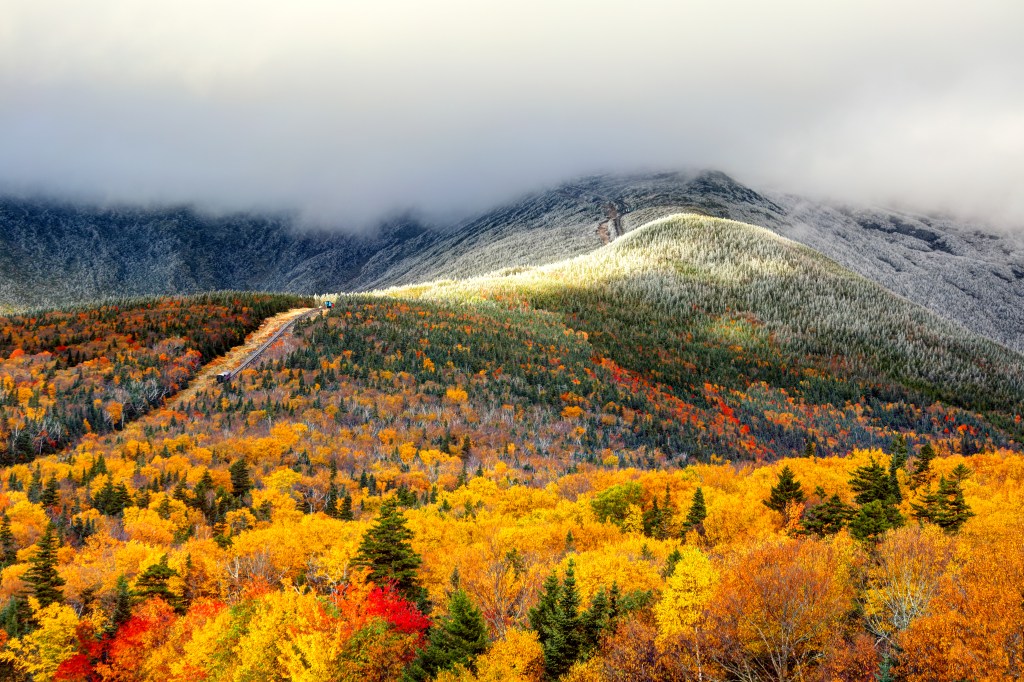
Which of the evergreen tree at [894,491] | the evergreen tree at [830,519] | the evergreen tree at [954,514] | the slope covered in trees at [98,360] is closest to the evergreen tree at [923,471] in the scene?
the evergreen tree at [894,491]

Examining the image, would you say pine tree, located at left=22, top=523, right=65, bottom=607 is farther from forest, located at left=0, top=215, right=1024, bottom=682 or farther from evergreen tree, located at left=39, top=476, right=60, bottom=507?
evergreen tree, located at left=39, top=476, right=60, bottom=507

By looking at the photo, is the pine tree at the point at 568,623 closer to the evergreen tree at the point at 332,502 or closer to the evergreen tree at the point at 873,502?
the evergreen tree at the point at 873,502

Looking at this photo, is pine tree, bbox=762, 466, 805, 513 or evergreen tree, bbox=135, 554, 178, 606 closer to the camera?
evergreen tree, bbox=135, 554, 178, 606

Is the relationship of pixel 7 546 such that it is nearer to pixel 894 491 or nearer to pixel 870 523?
pixel 870 523

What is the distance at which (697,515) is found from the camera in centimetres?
7412

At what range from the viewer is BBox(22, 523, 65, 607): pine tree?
184 feet

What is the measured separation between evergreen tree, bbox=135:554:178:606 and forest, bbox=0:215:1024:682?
1.02ft

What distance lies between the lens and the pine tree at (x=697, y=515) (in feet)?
243

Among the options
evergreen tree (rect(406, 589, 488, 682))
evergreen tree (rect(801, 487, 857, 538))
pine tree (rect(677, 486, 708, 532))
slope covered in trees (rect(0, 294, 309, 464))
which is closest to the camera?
evergreen tree (rect(406, 589, 488, 682))

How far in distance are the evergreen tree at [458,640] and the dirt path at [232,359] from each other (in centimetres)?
7502

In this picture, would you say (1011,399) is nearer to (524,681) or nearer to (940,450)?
(940,450)

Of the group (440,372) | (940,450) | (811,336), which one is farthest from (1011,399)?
(440,372)

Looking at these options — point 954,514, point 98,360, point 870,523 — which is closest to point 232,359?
point 98,360

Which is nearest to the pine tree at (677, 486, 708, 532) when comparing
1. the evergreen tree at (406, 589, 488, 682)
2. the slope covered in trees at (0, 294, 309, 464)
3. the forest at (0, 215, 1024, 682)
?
the forest at (0, 215, 1024, 682)
